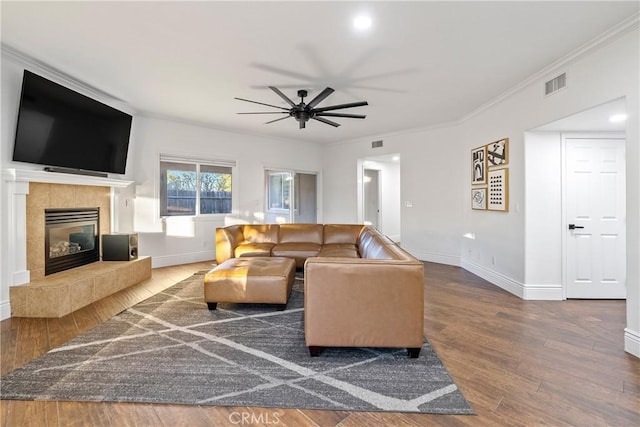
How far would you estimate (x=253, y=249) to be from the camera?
4.84 meters

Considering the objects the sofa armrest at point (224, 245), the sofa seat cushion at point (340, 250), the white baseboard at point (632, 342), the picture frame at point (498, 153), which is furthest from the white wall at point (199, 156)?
the white baseboard at point (632, 342)

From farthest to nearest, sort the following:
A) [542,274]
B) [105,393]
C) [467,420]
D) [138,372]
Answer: [542,274]
[138,372]
[105,393]
[467,420]

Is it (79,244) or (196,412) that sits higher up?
(79,244)

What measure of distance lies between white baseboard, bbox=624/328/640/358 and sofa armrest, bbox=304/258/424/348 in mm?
1722

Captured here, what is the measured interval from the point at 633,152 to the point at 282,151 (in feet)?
19.8

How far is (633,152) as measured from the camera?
7.98ft

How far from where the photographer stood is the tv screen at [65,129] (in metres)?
3.20

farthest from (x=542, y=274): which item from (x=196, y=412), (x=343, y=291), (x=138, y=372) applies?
(x=138, y=372)

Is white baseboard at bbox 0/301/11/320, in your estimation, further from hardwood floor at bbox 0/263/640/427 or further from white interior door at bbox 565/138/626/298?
white interior door at bbox 565/138/626/298

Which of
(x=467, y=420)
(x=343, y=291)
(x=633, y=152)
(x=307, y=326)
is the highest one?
(x=633, y=152)

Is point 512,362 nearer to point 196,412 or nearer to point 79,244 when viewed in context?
point 196,412

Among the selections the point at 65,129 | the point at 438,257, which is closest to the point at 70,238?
the point at 65,129

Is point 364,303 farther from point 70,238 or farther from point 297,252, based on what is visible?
point 70,238

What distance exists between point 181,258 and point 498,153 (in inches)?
224
